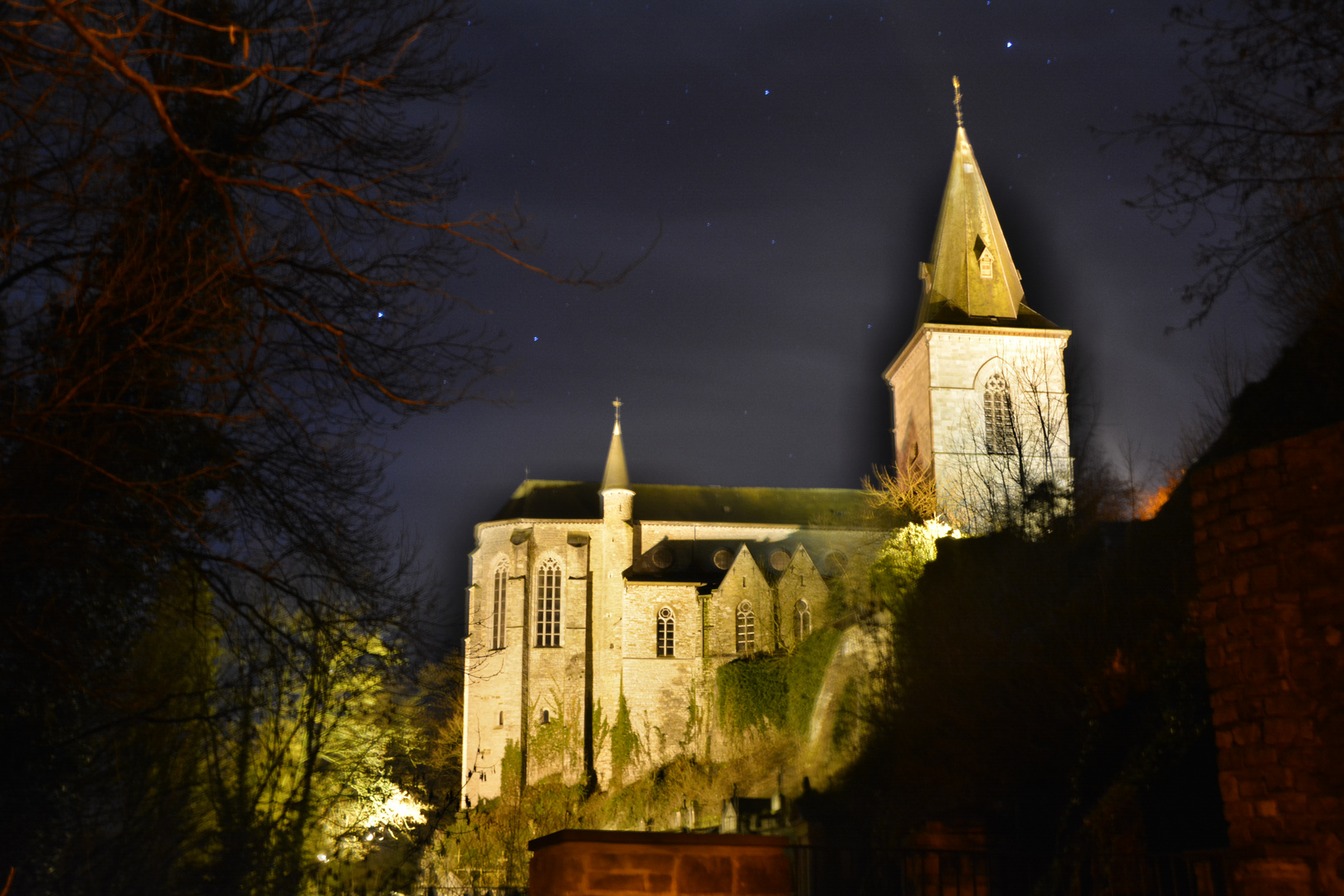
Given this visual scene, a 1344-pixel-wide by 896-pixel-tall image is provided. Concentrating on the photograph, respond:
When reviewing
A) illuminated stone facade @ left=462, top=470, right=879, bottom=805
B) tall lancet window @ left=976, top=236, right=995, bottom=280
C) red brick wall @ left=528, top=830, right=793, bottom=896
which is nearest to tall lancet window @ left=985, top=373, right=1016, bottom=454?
tall lancet window @ left=976, top=236, right=995, bottom=280

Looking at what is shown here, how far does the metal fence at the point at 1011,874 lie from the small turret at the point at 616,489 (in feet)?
93.3

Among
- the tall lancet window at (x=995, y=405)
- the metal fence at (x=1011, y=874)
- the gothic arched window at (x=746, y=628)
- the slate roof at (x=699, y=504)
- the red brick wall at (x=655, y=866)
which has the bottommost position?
the metal fence at (x=1011, y=874)

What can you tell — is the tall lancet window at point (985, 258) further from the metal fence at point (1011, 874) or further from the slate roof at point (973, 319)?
the metal fence at point (1011, 874)

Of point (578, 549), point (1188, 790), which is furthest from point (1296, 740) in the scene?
point (578, 549)

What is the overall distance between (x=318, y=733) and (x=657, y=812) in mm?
28134

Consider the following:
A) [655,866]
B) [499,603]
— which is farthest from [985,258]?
[655,866]

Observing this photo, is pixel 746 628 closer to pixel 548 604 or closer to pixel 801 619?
pixel 801 619

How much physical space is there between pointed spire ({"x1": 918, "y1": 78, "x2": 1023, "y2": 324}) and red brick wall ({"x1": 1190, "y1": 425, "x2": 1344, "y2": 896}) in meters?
40.0

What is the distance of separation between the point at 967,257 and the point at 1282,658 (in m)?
42.2

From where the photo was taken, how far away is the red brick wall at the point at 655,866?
4.59 metres

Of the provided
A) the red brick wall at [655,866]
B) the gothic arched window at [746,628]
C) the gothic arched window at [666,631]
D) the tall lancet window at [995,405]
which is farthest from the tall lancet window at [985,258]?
the red brick wall at [655,866]

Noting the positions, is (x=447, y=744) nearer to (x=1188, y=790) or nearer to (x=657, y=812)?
(x=657, y=812)

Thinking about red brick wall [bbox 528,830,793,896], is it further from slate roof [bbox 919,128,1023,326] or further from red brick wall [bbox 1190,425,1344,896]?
slate roof [bbox 919,128,1023,326]

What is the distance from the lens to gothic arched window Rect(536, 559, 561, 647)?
47.0 meters
